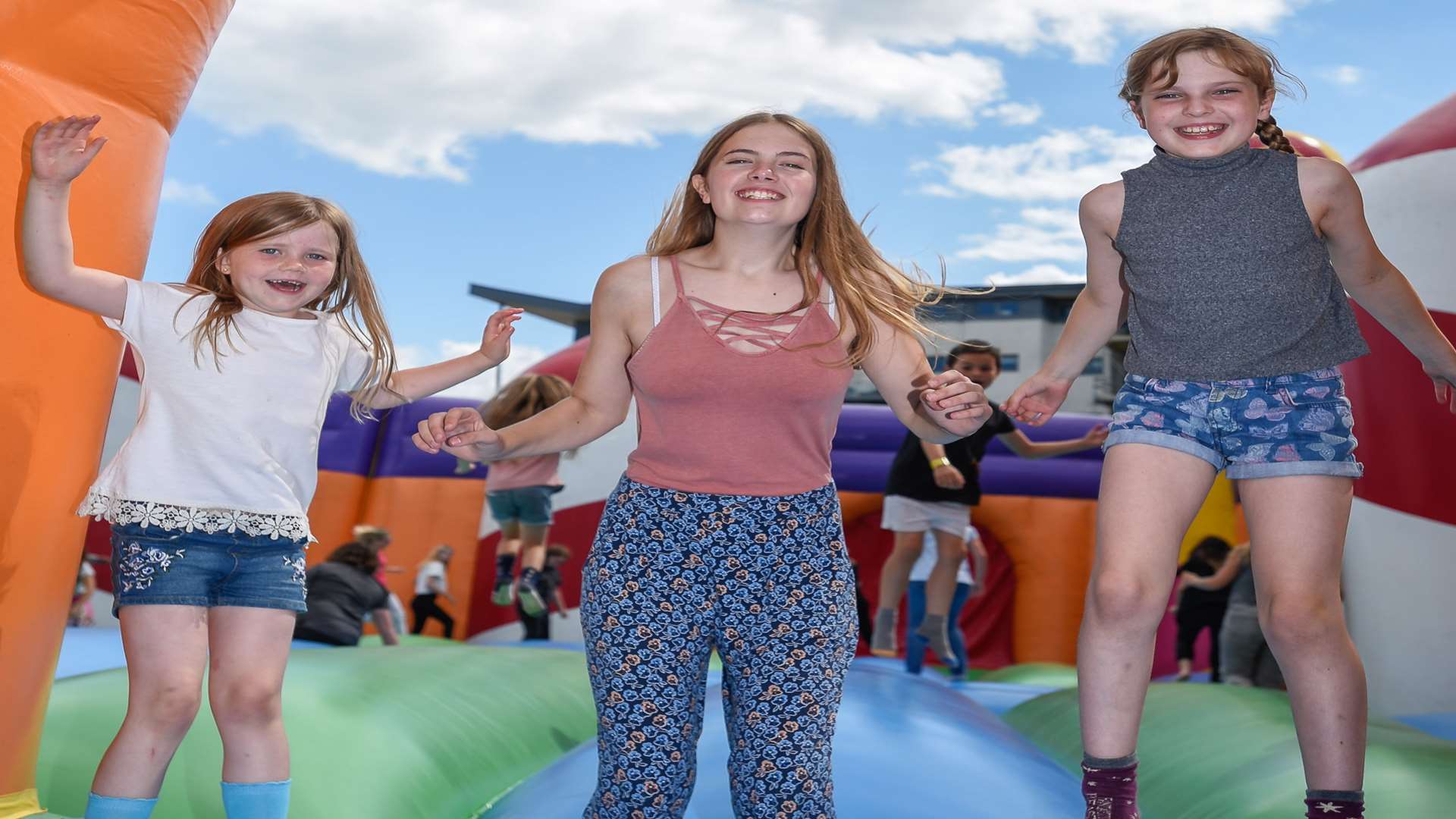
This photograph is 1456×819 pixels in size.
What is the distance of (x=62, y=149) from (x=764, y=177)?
3.23ft

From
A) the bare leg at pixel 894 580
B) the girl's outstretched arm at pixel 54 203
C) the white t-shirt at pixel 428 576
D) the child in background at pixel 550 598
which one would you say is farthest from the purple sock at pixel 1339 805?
the white t-shirt at pixel 428 576

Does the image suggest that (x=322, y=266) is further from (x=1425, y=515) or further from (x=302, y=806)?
(x=1425, y=515)

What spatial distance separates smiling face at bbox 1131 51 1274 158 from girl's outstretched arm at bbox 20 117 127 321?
1.51 m

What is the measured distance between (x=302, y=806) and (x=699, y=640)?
0.87 metres

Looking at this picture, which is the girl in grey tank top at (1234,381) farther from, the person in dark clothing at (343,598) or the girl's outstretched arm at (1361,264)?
the person in dark clothing at (343,598)

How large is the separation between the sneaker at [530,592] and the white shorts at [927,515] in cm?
153

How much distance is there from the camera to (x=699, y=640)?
178 centimetres

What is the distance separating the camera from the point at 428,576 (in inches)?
254

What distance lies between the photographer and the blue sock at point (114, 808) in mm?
1796

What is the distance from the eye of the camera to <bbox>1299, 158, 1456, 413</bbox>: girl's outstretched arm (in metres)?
1.79

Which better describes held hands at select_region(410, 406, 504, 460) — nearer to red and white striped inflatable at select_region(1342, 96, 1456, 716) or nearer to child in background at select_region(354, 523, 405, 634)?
red and white striped inflatable at select_region(1342, 96, 1456, 716)

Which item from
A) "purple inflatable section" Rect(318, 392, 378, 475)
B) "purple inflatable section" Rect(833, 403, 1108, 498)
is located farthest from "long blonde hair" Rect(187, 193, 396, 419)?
"purple inflatable section" Rect(318, 392, 378, 475)

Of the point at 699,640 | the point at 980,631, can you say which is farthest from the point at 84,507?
the point at 980,631

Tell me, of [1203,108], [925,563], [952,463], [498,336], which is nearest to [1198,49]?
[1203,108]
